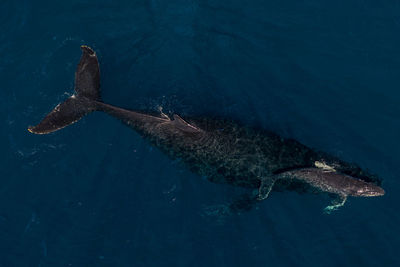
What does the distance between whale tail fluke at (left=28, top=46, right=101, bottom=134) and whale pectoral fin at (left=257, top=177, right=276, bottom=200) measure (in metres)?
7.26

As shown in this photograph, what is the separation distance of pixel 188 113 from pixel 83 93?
4330 millimetres

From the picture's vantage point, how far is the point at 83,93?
1584cm

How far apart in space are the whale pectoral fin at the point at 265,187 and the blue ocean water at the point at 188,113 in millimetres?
776

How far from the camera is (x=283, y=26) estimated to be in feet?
57.0

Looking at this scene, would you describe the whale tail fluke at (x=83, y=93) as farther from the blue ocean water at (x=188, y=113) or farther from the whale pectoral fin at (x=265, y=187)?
the whale pectoral fin at (x=265, y=187)

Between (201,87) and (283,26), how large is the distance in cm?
470

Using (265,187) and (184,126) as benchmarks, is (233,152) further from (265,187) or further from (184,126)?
(184,126)

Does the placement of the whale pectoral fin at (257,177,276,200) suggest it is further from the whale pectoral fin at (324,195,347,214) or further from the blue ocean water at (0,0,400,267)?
the whale pectoral fin at (324,195,347,214)

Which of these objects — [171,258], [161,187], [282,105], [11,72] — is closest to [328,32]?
[282,105]

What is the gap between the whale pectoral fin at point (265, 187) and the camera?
1442cm

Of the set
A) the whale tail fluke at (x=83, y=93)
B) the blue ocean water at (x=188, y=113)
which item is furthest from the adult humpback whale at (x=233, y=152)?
the blue ocean water at (x=188, y=113)

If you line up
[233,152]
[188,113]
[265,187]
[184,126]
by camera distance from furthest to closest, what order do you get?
[188,113], [233,152], [265,187], [184,126]

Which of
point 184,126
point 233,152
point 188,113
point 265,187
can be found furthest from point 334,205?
point 188,113

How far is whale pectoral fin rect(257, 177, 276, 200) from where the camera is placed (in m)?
14.4
